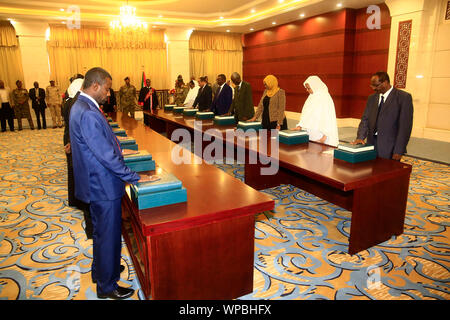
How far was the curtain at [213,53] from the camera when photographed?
498 inches

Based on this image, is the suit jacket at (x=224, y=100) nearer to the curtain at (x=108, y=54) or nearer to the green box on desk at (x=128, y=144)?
the green box on desk at (x=128, y=144)

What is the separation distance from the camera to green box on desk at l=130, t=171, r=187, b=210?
1.84 metres

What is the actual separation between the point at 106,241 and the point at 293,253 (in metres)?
1.53

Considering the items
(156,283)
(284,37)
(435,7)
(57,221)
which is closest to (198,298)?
(156,283)

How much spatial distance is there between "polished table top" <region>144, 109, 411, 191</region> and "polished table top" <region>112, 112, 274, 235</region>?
2.05ft

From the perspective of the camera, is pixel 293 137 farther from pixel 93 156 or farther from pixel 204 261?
pixel 93 156

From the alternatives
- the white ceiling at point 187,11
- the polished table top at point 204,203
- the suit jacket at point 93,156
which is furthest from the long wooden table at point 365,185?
the white ceiling at point 187,11

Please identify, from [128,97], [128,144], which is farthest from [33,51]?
[128,144]

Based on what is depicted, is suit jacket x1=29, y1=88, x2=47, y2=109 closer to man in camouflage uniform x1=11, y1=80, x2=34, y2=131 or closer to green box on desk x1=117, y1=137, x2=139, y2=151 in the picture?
man in camouflage uniform x1=11, y1=80, x2=34, y2=131

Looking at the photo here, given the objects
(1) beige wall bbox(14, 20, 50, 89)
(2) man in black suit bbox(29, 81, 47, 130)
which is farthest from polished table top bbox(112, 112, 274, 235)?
(1) beige wall bbox(14, 20, 50, 89)

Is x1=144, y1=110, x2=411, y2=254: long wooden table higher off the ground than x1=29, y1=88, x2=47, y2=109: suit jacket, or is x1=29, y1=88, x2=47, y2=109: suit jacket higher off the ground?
x1=29, y1=88, x2=47, y2=109: suit jacket

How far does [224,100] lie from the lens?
21.0ft
